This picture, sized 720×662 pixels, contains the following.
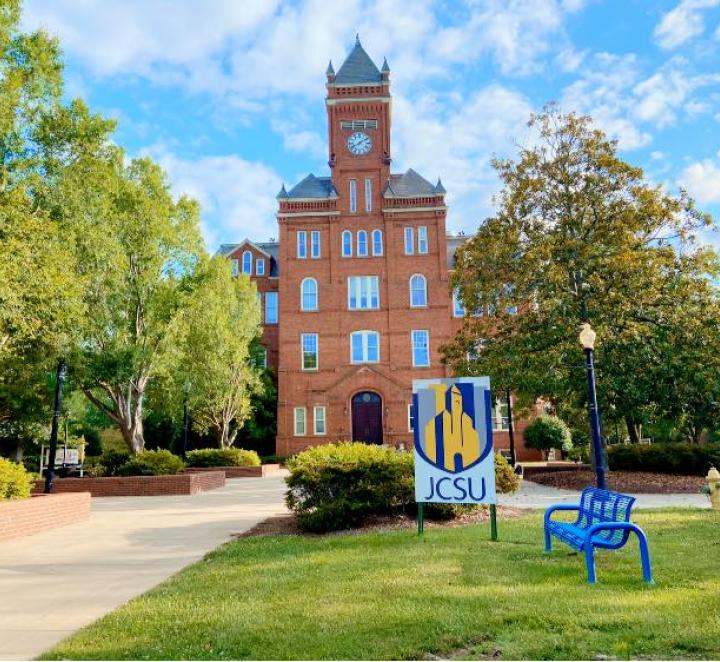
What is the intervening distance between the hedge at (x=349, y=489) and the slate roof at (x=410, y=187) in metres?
32.9

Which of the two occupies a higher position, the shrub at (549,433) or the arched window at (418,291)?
the arched window at (418,291)

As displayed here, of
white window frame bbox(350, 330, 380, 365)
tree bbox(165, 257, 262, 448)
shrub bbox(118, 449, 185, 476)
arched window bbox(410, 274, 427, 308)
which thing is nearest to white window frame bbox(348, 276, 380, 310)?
white window frame bbox(350, 330, 380, 365)

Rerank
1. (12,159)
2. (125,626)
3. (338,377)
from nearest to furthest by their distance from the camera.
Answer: (125,626) → (12,159) → (338,377)

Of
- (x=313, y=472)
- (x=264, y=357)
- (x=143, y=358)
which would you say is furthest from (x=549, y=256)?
(x=264, y=357)

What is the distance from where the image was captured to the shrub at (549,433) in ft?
121

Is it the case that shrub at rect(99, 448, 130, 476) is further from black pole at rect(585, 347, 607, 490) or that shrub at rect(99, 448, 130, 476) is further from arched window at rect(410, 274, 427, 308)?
arched window at rect(410, 274, 427, 308)

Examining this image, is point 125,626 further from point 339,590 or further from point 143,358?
point 143,358

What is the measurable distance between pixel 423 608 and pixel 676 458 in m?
19.9

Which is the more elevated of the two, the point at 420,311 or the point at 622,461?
the point at 420,311

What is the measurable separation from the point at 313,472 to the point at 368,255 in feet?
106

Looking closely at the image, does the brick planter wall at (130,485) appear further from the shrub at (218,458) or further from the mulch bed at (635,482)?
the mulch bed at (635,482)

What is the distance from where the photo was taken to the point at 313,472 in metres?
11.1

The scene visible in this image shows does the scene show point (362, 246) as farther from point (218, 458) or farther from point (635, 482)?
point (635, 482)

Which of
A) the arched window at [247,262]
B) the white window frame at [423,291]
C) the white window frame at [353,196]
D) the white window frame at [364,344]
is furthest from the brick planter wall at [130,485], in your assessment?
the arched window at [247,262]
